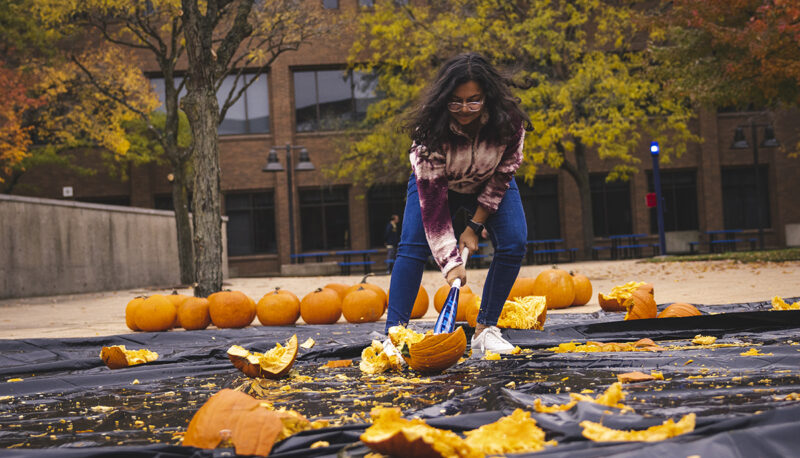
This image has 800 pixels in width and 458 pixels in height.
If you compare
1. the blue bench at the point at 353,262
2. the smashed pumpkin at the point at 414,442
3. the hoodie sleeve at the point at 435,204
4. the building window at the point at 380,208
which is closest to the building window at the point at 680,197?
the building window at the point at 380,208

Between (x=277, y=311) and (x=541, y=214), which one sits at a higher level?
(x=541, y=214)

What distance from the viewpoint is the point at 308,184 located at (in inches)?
1078

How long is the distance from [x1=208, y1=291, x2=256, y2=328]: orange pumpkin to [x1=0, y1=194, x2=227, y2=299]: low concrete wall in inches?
313

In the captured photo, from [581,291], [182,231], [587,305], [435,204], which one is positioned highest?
[182,231]

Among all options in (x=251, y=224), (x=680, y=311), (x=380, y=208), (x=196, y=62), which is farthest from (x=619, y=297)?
(x=251, y=224)

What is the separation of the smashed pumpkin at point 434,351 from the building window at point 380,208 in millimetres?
24553

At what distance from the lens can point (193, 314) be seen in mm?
7195

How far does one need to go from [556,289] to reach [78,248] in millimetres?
11870

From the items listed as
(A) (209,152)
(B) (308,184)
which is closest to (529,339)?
(A) (209,152)

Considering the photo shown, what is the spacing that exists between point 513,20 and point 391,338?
17471 millimetres

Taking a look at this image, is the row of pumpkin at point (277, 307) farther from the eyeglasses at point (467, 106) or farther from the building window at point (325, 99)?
the building window at point (325, 99)

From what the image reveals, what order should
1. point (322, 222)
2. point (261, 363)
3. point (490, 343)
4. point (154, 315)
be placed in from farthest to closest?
point (322, 222), point (154, 315), point (490, 343), point (261, 363)

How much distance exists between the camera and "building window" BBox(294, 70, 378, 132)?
27.6 m

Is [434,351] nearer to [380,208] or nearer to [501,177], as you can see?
[501,177]
